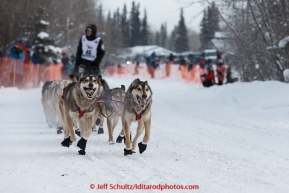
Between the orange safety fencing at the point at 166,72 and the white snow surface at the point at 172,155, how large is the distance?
9.36m

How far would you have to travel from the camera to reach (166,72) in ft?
90.0

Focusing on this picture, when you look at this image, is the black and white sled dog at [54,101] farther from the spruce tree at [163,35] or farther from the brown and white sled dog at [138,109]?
the spruce tree at [163,35]

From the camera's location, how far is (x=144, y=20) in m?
79.1

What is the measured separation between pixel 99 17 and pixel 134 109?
40.8 metres

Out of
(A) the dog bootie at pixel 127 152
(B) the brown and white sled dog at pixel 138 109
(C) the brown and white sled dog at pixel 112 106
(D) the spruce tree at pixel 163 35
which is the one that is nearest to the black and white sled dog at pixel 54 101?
(C) the brown and white sled dog at pixel 112 106

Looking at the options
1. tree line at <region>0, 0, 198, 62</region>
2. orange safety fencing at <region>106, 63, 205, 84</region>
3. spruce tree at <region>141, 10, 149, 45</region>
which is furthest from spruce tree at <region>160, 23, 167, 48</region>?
orange safety fencing at <region>106, 63, 205, 84</region>

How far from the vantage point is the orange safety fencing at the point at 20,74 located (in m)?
12.1

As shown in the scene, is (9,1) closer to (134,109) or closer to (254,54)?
(254,54)

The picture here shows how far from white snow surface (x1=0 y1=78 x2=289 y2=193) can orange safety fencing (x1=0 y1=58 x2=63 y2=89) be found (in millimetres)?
3763

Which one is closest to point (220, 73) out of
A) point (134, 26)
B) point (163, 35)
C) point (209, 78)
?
point (209, 78)

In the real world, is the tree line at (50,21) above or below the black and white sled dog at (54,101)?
above

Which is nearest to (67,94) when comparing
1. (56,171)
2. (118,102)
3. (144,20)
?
(118,102)

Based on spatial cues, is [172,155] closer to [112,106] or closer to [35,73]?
[112,106]

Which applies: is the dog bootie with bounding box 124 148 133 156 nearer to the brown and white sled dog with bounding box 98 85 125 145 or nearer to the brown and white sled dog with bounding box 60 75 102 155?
the brown and white sled dog with bounding box 60 75 102 155
